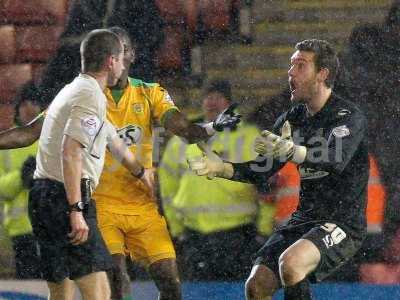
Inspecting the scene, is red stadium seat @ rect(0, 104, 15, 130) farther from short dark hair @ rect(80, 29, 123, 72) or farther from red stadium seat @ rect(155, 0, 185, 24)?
short dark hair @ rect(80, 29, 123, 72)

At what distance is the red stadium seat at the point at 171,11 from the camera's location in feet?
24.5

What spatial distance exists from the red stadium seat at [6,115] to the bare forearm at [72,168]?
2.93 m

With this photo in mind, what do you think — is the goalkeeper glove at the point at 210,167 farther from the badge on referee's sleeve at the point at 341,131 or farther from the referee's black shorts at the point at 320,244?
the badge on referee's sleeve at the point at 341,131

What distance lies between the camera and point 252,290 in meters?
4.54

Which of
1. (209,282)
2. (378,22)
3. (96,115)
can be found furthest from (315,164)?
(378,22)

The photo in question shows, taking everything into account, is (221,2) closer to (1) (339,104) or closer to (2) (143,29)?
(2) (143,29)

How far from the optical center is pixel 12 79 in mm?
7359

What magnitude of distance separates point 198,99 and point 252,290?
2748mm

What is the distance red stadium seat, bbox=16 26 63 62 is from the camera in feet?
24.5

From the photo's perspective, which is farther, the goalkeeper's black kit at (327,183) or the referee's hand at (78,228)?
the goalkeeper's black kit at (327,183)

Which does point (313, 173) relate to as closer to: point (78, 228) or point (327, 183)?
point (327, 183)

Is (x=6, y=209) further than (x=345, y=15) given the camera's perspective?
No

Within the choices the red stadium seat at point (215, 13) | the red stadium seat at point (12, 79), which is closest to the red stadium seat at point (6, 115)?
the red stadium seat at point (12, 79)

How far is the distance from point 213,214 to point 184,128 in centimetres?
115
